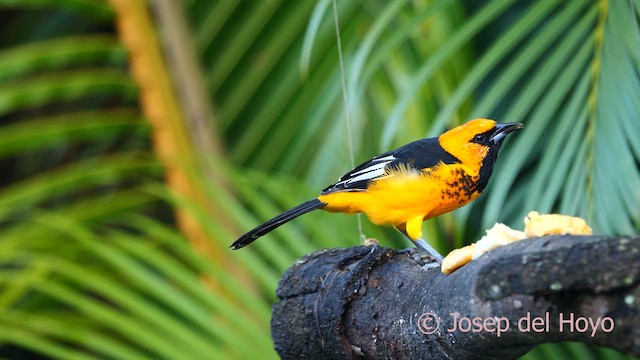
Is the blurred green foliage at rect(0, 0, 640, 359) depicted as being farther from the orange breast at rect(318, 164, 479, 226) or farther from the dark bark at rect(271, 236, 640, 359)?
the dark bark at rect(271, 236, 640, 359)

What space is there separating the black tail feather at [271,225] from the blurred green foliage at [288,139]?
0.17 meters

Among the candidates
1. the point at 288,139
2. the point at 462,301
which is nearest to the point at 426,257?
the point at 462,301

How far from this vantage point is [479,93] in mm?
2867

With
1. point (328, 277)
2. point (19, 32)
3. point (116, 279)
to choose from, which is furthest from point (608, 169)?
point (19, 32)

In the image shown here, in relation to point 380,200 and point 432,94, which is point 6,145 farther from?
point 380,200

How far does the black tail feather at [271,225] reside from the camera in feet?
4.91

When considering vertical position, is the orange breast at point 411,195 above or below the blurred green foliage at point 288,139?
below

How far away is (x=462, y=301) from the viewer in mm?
991
